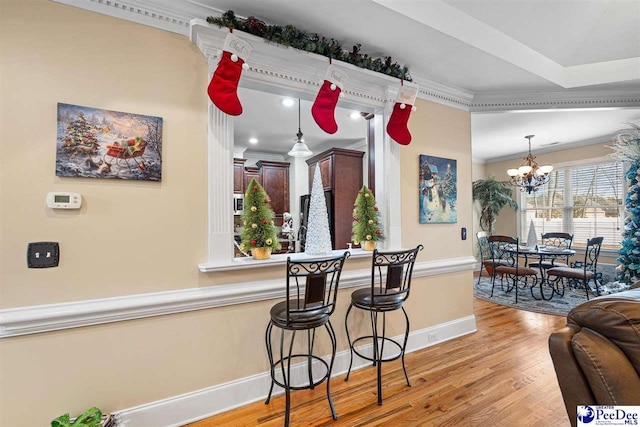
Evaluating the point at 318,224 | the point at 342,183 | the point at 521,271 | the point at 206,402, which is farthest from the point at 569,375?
the point at 521,271

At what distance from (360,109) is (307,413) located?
8.01ft

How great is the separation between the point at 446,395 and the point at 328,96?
237cm

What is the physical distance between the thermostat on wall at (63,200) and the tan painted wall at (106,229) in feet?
0.12

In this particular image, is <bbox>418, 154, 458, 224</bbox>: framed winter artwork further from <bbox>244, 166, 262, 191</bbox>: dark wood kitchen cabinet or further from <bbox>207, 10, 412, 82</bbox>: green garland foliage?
<bbox>244, 166, 262, 191</bbox>: dark wood kitchen cabinet

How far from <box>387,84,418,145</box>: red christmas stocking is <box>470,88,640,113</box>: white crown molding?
1136mm

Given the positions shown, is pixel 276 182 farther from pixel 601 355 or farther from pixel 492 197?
pixel 601 355

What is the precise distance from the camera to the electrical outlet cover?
4.74 feet

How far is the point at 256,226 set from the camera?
2.00m

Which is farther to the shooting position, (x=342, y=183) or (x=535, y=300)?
(x=342, y=183)

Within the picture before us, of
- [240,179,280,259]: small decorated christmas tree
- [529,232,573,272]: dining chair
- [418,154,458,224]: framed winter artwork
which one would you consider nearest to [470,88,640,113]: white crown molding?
[418,154,458,224]: framed winter artwork

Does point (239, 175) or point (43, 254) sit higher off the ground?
point (239, 175)

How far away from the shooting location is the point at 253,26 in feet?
6.12

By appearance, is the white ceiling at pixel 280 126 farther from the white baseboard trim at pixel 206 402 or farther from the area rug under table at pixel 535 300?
the area rug under table at pixel 535 300

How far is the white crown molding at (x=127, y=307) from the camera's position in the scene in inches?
55.5
